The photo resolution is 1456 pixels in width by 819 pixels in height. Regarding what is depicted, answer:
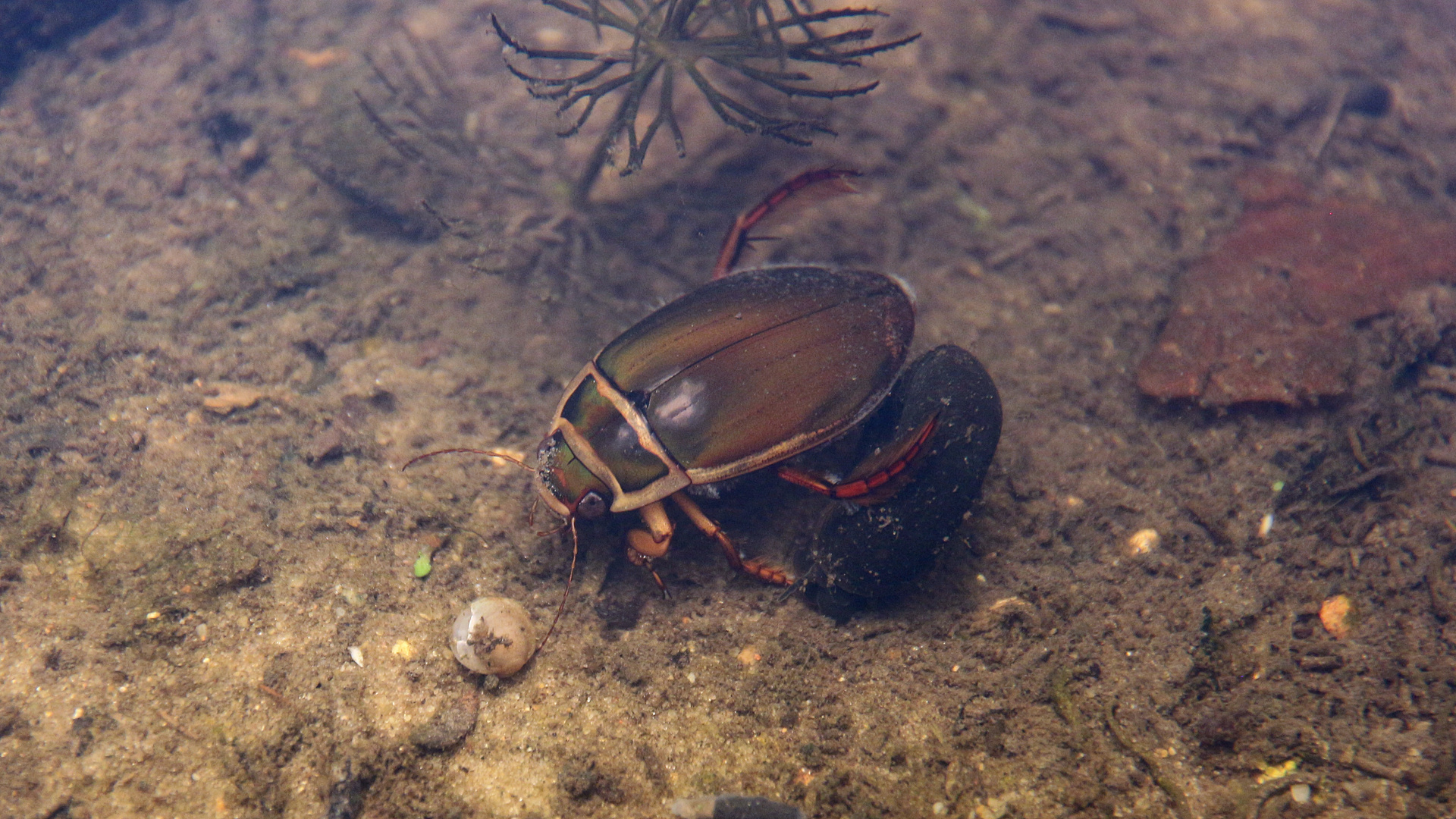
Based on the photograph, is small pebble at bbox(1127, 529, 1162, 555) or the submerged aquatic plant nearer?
small pebble at bbox(1127, 529, 1162, 555)

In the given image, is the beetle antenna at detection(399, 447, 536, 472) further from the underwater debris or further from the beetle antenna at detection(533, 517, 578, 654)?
the underwater debris

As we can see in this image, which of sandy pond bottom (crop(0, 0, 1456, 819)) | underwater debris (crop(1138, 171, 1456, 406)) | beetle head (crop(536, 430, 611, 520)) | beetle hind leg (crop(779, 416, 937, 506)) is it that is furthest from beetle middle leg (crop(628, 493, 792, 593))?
underwater debris (crop(1138, 171, 1456, 406))

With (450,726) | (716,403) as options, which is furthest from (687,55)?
(450,726)

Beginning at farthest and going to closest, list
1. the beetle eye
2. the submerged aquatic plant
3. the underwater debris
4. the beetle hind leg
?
the submerged aquatic plant < the underwater debris < the beetle eye < the beetle hind leg

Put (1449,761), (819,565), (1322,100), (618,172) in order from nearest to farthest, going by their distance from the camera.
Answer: (1449,761) < (819,565) < (618,172) < (1322,100)

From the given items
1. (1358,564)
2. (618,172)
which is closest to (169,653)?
(618,172)

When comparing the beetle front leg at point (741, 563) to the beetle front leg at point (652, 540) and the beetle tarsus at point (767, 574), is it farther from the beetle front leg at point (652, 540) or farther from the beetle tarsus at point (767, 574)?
the beetle front leg at point (652, 540)

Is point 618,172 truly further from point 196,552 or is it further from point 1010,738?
point 1010,738
